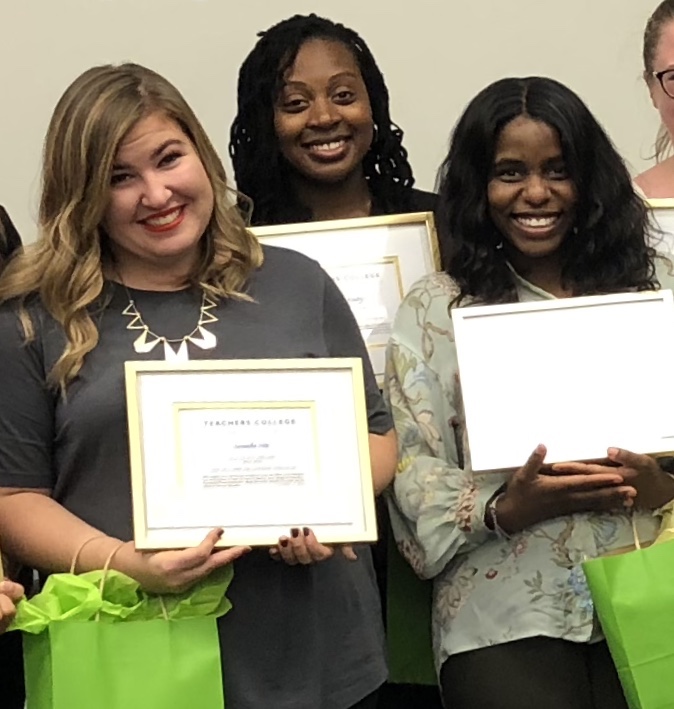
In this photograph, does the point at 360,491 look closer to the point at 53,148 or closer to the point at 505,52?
the point at 53,148

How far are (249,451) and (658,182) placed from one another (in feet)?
2.82

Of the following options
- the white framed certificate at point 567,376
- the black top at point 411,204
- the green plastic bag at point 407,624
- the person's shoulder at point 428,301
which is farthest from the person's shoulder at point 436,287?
the green plastic bag at point 407,624

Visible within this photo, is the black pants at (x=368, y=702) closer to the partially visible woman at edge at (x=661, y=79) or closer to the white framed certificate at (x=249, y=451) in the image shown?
the white framed certificate at (x=249, y=451)

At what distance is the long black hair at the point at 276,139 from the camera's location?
1.84 m

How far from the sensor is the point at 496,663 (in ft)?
4.72

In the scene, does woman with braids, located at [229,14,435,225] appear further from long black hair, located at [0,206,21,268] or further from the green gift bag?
the green gift bag

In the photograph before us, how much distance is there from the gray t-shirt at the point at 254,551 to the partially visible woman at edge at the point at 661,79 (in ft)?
2.32

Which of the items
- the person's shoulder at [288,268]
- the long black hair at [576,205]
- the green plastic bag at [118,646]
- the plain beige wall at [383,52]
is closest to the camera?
the green plastic bag at [118,646]

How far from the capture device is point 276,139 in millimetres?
1838

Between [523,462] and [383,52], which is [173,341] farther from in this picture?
[383,52]

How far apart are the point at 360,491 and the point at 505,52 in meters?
1.28

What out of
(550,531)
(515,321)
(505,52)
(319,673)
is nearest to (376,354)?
(515,321)

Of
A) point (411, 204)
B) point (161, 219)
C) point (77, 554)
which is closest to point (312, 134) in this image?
point (411, 204)

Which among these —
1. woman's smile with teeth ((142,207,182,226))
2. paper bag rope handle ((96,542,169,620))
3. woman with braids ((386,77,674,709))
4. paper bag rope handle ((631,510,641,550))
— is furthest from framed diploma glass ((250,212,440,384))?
paper bag rope handle ((96,542,169,620))
